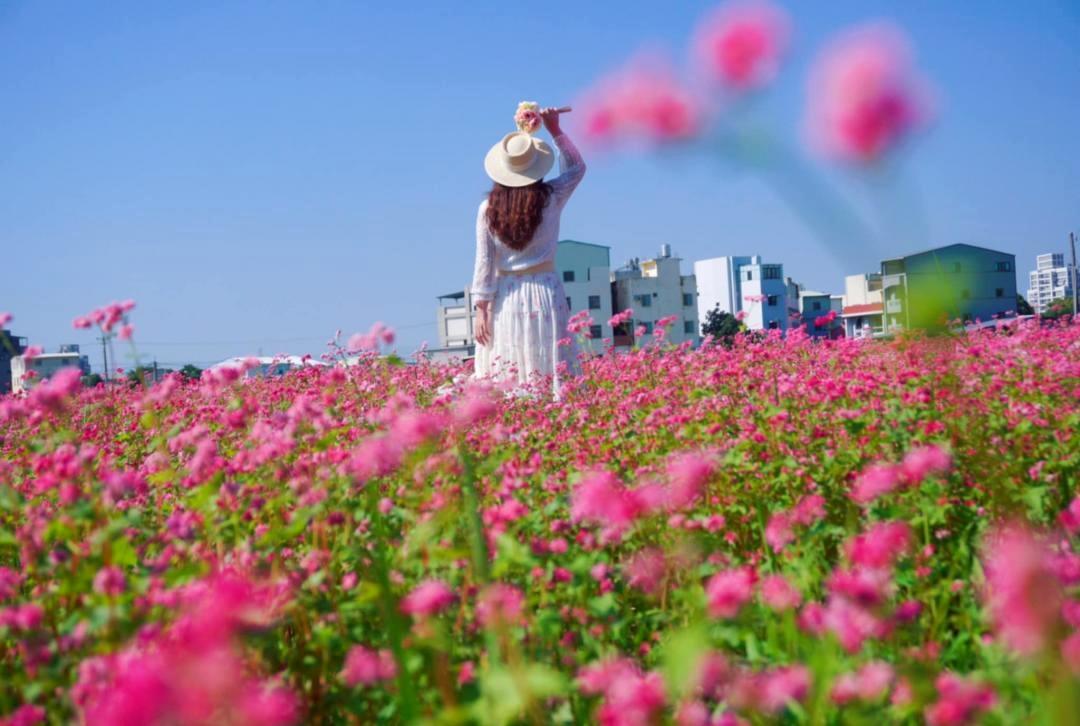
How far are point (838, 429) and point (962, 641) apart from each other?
4.08 ft

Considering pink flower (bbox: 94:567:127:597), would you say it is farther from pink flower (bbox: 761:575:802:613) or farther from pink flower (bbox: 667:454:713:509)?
pink flower (bbox: 761:575:802:613)

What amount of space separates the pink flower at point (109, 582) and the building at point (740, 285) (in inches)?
3013

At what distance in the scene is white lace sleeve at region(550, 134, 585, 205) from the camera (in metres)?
7.24

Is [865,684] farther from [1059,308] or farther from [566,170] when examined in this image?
[1059,308]

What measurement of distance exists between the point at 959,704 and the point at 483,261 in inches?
255

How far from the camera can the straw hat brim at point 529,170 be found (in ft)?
23.4

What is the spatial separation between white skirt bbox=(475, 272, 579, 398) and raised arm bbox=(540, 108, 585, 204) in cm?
74

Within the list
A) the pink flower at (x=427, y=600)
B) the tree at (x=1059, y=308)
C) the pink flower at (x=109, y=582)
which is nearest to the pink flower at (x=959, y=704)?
the pink flower at (x=427, y=600)

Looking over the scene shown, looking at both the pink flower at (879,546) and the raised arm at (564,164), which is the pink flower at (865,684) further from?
the raised arm at (564,164)

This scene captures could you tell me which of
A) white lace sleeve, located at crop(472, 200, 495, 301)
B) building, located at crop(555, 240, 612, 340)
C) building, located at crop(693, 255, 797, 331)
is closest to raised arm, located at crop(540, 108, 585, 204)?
white lace sleeve, located at crop(472, 200, 495, 301)

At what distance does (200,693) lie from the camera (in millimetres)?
941

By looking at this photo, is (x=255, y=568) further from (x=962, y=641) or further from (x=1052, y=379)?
(x=1052, y=379)

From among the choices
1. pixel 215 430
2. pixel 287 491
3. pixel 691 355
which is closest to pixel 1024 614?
pixel 287 491

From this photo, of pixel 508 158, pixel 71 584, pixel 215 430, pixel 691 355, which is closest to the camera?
pixel 71 584
